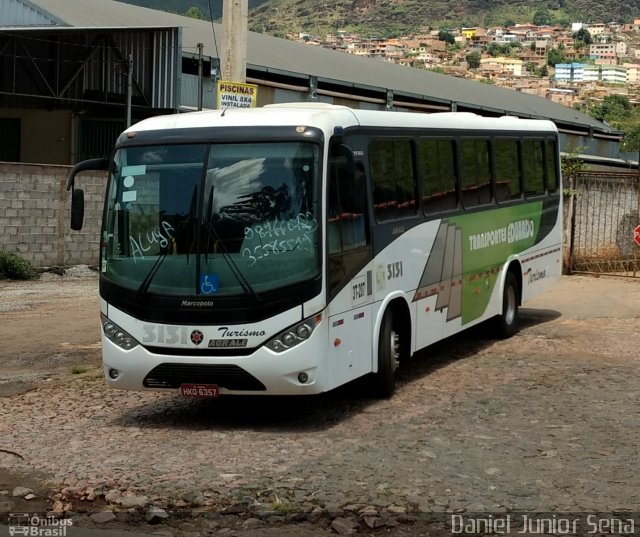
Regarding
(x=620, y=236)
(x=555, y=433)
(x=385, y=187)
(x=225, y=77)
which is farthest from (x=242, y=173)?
(x=620, y=236)

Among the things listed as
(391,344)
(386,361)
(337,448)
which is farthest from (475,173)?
(337,448)

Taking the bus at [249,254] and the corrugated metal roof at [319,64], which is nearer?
the bus at [249,254]

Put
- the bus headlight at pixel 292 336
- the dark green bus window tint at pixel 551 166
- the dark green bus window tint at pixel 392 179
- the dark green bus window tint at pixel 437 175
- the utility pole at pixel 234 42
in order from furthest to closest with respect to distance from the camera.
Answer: the dark green bus window tint at pixel 551 166
the utility pole at pixel 234 42
the dark green bus window tint at pixel 437 175
the dark green bus window tint at pixel 392 179
the bus headlight at pixel 292 336

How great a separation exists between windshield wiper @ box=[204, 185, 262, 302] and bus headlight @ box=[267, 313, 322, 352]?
36cm

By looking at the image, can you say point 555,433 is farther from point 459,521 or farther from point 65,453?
point 65,453

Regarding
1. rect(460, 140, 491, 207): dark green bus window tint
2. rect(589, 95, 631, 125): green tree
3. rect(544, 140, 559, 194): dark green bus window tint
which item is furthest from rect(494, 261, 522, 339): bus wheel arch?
rect(589, 95, 631, 125): green tree

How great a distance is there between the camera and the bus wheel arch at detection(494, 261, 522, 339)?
15586mm

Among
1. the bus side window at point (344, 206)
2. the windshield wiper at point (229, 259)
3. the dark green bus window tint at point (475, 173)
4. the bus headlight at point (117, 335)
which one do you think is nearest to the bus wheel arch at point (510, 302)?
the dark green bus window tint at point (475, 173)

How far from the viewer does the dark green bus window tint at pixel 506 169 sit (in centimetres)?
1524

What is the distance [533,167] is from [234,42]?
15.5 ft

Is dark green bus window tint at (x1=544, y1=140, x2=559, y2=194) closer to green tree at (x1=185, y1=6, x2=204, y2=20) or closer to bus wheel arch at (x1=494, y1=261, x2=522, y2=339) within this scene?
bus wheel arch at (x1=494, y1=261, x2=522, y2=339)

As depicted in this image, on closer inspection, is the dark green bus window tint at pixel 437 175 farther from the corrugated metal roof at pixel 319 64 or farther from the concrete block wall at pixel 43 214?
the corrugated metal roof at pixel 319 64

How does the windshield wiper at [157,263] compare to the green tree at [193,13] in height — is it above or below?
below

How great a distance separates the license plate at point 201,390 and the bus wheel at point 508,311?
6.42 m
